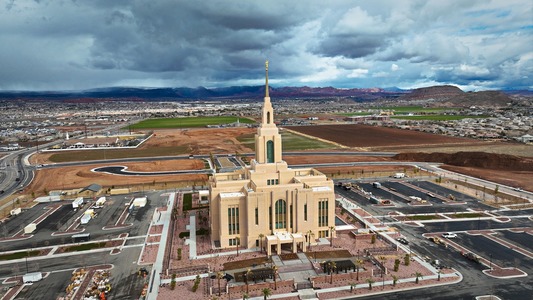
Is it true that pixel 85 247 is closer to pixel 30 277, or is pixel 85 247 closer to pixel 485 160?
pixel 30 277

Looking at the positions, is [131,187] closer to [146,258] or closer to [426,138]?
[146,258]

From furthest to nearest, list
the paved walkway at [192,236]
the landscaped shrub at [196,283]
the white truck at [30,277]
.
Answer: the paved walkway at [192,236]
the white truck at [30,277]
the landscaped shrub at [196,283]

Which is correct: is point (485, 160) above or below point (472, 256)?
above

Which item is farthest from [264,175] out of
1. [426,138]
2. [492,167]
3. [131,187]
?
[426,138]

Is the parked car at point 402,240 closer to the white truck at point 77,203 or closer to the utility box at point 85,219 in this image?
the utility box at point 85,219

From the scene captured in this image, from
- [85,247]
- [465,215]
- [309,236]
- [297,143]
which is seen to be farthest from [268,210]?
[297,143]

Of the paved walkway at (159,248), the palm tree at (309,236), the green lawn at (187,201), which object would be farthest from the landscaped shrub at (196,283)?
the green lawn at (187,201)

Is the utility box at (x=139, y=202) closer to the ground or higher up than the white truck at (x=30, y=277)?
higher up

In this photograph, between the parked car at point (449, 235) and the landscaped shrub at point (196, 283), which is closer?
the landscaped shrub at point (196, 283)
